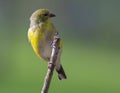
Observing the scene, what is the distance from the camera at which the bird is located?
602 cm

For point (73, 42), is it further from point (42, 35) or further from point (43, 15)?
point (42, 35)

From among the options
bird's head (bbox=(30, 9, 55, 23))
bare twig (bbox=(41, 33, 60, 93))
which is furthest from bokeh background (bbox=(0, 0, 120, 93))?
bare twig (bbox=(41, 33, 60, 93))

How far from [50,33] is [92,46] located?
13759 millimetres

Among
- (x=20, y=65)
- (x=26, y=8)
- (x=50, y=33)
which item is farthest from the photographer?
(x=26, y=8)

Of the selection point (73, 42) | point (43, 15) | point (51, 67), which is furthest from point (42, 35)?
point (73, 42)

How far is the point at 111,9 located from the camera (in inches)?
821

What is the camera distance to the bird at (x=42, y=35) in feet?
19.8

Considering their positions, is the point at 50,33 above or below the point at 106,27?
below

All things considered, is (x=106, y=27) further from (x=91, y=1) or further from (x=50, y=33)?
(x=50, y=33)

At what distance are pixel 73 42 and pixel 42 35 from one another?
1381 centimetres

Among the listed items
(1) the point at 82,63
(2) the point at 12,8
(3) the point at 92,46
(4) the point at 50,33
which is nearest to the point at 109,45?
(3) the point at 92,46

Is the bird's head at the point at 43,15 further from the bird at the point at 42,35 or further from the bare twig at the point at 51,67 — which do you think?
the bare twig at the point at 51,67

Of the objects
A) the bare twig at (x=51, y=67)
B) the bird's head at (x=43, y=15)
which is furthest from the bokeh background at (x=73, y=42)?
the bare twig at (x=51, y=67)

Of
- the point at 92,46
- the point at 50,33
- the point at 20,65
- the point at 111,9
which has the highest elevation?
the point at 111,9
